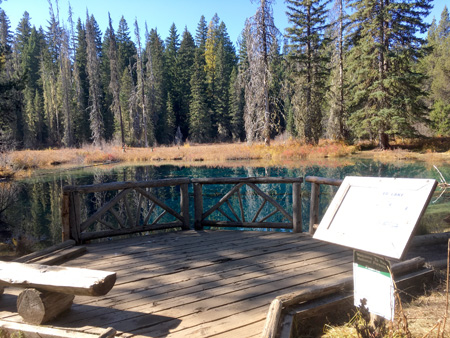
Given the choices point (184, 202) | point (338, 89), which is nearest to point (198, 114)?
point (338, 89)

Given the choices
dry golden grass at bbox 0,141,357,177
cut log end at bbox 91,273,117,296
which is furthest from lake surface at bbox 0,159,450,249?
cut log end at bbox 91,273,117,296

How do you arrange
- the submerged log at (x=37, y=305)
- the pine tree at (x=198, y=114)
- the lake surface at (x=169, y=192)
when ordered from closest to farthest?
1. the submerged log at (x=37, y=305)
2. the lake surface at (x=169, y=192)
3. the pine tree at (x=198, y=114)

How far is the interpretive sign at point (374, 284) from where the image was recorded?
216cm

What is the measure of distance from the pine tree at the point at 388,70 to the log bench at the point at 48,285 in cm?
2449

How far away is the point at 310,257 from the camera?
4.17 metres

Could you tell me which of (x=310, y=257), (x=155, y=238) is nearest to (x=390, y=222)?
(x=310, y=257)

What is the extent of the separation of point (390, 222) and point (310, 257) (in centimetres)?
224

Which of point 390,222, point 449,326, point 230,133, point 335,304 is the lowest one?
point 449,326

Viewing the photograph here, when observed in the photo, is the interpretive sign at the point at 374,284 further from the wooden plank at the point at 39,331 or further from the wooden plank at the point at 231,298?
the wooden plank at the point at 39,331

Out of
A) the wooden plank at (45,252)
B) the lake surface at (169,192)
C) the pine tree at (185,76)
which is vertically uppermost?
the pine tree at (185,76)

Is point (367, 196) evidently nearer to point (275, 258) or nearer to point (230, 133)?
point (275, 258)

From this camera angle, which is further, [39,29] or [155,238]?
[39,29]

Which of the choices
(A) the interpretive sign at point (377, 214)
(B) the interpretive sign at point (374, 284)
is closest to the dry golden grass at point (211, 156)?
(A) the interpretive sign at point (377, 214)

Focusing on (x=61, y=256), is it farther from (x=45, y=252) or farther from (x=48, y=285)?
(x=48, y=285)
